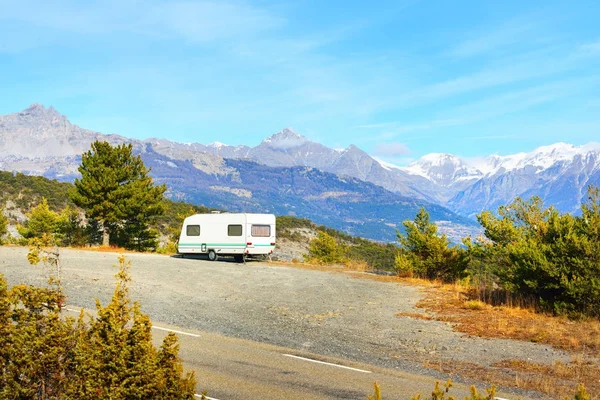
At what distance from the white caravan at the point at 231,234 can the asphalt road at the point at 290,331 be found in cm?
608

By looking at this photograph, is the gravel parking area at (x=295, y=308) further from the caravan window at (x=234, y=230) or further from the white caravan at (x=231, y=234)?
the caravan window at (x=234, y=230)

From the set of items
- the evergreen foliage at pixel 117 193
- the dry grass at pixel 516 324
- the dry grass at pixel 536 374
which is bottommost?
the dry grass at pixel 536 374

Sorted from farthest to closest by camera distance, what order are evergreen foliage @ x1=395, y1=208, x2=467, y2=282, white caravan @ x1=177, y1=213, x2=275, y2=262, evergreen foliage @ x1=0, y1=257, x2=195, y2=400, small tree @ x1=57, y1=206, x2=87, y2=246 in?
small tree @ x1=57, y1=206, x2=87, y2=246, white caravan @ x1=177, y1=213, x2=275, y2=262, evergreen foliage @ x1=395, y1=208, x2=467, y2=282, evergreen foliage @ x1=0, y1=257, x2=195, y2=400

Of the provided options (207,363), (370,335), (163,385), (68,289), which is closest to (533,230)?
(370,335)

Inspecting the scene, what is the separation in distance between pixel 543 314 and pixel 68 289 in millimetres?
16491

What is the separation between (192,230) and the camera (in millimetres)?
32906

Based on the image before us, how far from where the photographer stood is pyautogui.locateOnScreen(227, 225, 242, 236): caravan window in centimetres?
3101

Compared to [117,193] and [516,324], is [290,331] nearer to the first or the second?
[516,324]

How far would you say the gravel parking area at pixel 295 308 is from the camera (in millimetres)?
11875

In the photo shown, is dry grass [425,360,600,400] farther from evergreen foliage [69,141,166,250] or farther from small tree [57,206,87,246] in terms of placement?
small tree [57,206,87,246]

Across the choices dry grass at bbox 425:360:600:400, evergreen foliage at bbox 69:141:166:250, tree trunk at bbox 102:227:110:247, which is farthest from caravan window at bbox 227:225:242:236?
dry grass at bbox 425:360:600:400

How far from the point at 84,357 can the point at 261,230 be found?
87.1 ft

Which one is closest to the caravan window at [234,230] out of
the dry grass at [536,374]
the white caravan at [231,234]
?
the white caravan at [231,234]

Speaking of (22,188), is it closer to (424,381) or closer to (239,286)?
(239,286)
